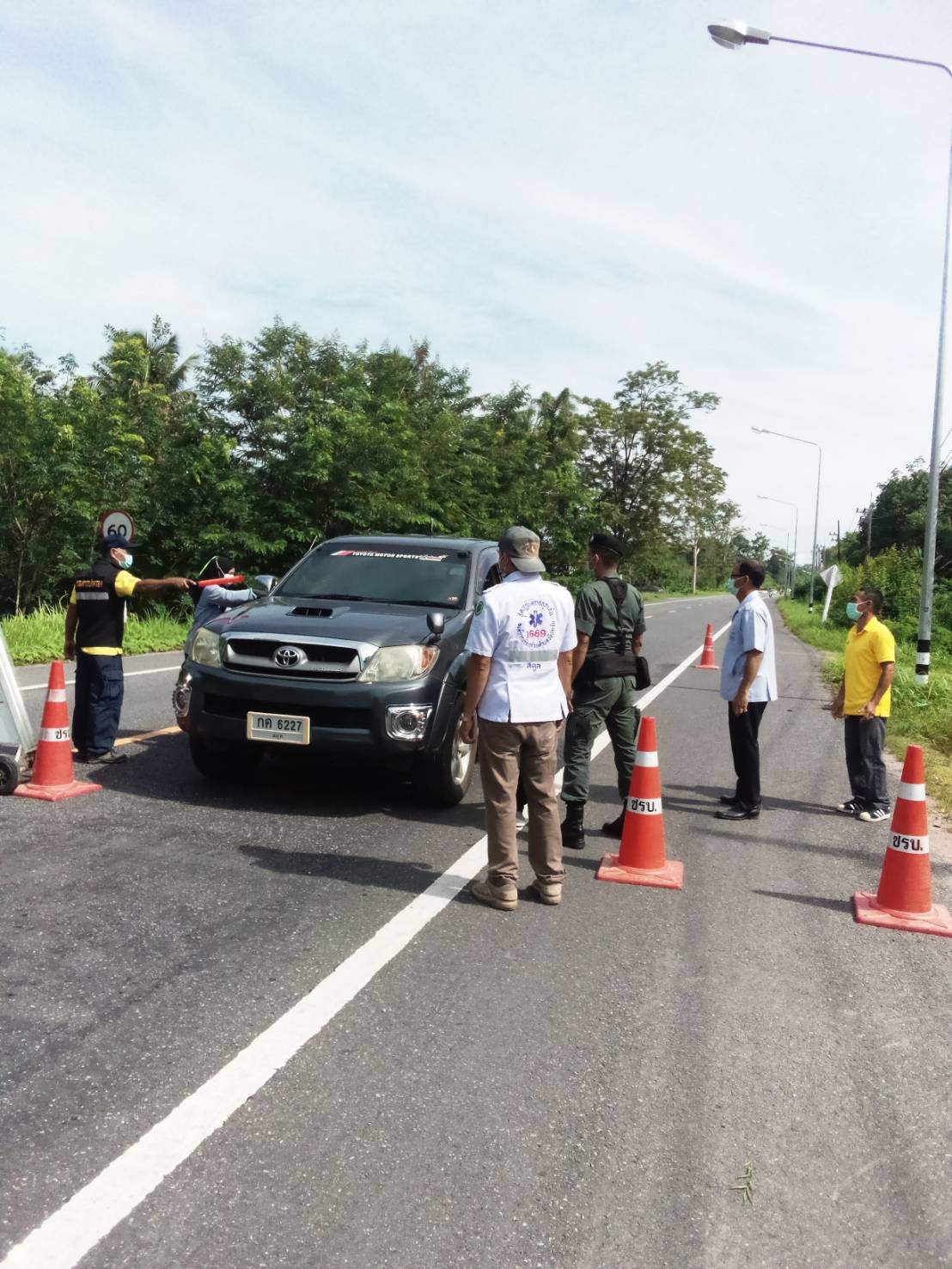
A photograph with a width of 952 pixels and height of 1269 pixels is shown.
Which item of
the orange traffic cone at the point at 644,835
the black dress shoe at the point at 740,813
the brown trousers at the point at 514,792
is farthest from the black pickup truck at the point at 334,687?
the black dress shoe at the point at 740,813

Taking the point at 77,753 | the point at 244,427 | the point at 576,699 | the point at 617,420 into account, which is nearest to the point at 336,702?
the point at 576,699

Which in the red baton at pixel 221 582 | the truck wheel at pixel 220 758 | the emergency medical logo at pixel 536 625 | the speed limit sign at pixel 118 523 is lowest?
the truck wheel at pixel 220 758

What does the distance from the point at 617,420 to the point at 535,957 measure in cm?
5752

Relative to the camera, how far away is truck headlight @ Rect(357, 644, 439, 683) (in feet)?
20.7

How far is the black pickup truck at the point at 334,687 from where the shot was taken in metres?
6.21

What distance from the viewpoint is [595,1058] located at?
3490mm

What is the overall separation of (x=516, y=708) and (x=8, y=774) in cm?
353

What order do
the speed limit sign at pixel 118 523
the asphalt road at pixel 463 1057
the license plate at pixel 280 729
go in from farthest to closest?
the speed limit sign at pixel 118 523, the license plate at pixel 280 729, the asphalt road at pixel 463 1057

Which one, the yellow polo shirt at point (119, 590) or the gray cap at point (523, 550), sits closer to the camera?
the gray cap at point (523, 550)

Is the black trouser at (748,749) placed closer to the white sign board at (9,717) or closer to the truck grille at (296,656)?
the truck grille at (296,656)

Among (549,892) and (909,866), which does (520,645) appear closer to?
(549,892)

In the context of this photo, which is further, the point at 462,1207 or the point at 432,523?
the point at 432,523

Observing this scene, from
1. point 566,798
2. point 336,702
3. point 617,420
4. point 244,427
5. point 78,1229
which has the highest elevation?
point 617,420

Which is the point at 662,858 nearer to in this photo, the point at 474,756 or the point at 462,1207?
the point at 474,756
